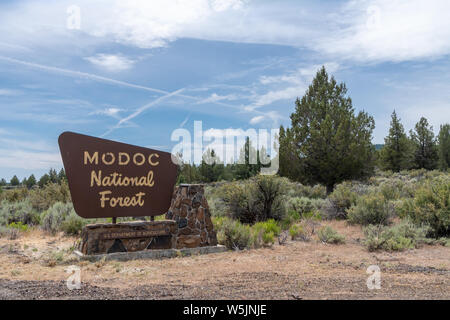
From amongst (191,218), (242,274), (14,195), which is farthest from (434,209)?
(14,195)

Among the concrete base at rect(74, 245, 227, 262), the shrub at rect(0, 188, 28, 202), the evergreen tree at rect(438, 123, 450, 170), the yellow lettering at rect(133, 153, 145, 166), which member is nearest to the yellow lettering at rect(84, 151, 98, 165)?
the yellow lettering at rect(133, 153, 145, 166)

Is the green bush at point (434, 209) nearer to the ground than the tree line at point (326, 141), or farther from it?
nearer to the ground

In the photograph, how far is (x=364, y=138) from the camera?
80.7ft

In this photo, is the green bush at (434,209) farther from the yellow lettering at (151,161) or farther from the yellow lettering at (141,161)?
the yellow lettering at (141,161)

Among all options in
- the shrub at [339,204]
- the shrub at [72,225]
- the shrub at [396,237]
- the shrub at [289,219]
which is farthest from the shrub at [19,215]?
the shrub at [396,237]

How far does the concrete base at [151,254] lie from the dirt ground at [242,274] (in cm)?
30

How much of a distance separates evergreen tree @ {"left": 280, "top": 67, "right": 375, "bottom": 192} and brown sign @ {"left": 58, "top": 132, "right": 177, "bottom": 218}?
50.9 feet

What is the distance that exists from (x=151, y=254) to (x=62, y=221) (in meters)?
4.85

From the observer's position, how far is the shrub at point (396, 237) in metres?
9.55

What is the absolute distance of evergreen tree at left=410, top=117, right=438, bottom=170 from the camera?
4653cm

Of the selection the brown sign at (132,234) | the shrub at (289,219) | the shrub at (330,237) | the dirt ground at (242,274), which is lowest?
the dirt ground at (242,274)

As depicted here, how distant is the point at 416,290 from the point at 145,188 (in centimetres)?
595

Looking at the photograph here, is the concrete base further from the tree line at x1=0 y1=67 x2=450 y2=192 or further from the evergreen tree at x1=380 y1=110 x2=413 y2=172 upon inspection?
the evergreen tree at x1=380 y1=110 x2=413 y2=172
